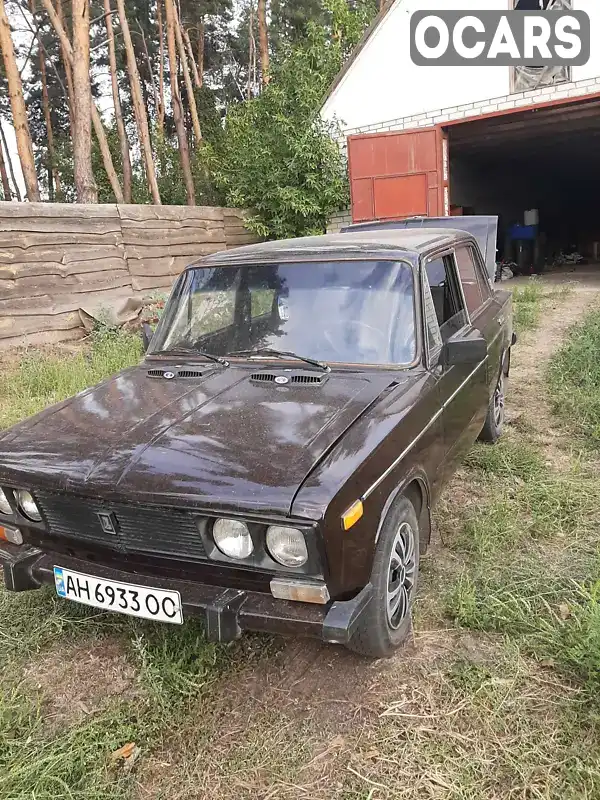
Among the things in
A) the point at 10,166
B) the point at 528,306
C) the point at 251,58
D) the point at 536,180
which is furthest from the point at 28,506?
the point at 10,166

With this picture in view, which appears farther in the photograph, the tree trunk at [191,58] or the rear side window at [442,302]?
the tree trunk at [191,58]

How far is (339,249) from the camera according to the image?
10.9 feet

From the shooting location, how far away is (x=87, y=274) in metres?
9.39

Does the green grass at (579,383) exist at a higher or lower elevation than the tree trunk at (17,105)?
lower

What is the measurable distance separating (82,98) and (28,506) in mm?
10466

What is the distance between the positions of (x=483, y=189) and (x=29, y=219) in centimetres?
1382

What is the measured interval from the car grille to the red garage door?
1133cm

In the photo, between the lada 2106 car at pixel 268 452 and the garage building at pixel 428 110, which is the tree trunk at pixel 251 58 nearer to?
the garage building at pixel 428 110

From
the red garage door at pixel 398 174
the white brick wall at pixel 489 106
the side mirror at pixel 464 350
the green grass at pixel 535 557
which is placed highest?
the white brick wall at pixel 489 106

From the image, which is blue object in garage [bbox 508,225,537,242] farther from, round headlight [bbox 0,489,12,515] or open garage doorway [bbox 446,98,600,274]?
round headlight [bbox 0,489,12,515]

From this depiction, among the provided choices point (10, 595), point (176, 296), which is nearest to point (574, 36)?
point (176, 296)

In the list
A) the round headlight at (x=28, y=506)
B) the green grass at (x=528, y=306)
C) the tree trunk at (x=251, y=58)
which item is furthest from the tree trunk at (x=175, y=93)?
the round headlight at (x=28, y=506)

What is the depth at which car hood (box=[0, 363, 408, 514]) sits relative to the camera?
7.13ft

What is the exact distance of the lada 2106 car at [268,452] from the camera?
7.06 ft
